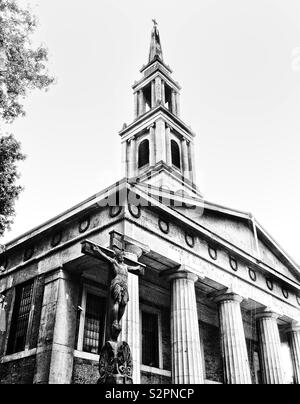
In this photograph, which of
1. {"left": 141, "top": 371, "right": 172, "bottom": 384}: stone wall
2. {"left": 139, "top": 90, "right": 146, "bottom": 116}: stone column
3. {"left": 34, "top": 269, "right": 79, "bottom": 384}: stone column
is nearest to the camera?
{"left": 34, "top": 269, "right": 79, "bottom": 384}: stone column

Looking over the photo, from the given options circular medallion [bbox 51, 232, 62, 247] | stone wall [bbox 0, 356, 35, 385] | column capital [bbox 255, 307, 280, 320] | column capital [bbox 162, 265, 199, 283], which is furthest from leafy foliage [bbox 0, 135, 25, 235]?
column capital [bbox 255, 307, 280, 320]

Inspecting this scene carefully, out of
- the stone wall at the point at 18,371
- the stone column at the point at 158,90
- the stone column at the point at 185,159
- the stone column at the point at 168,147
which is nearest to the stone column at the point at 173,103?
the stone column at the point at 158,90

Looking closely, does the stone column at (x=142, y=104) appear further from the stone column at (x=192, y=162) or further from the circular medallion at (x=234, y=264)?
the circular medallion at (x=234, y=264)

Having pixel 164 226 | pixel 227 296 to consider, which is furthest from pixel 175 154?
pixel 164 226

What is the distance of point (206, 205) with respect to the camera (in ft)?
55.9

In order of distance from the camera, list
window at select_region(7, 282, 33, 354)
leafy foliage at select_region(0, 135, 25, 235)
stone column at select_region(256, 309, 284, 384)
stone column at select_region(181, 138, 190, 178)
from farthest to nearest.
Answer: stone column at select_region(181, 138, 190, 178), stone column at select_region(256, 309, 284, 384), window at select_region(7, 282, 33, 354), leafy foliage at select_region(0, 135, 25, 235)

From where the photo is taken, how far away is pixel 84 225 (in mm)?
14586

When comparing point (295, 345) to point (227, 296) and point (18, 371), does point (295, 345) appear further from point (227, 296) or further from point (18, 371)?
point (18, 371)

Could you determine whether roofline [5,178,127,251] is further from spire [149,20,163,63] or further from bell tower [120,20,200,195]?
spire [149,20,163,63]

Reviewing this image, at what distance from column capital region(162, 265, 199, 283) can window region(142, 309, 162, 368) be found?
270cm

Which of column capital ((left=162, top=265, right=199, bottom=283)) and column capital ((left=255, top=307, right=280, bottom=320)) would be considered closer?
column capital ((left=162, top=265, right=199, bottom=283))

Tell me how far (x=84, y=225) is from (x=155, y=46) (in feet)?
86.1

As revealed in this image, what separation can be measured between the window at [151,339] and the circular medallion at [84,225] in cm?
475

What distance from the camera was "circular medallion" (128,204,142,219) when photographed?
45.2 feet
